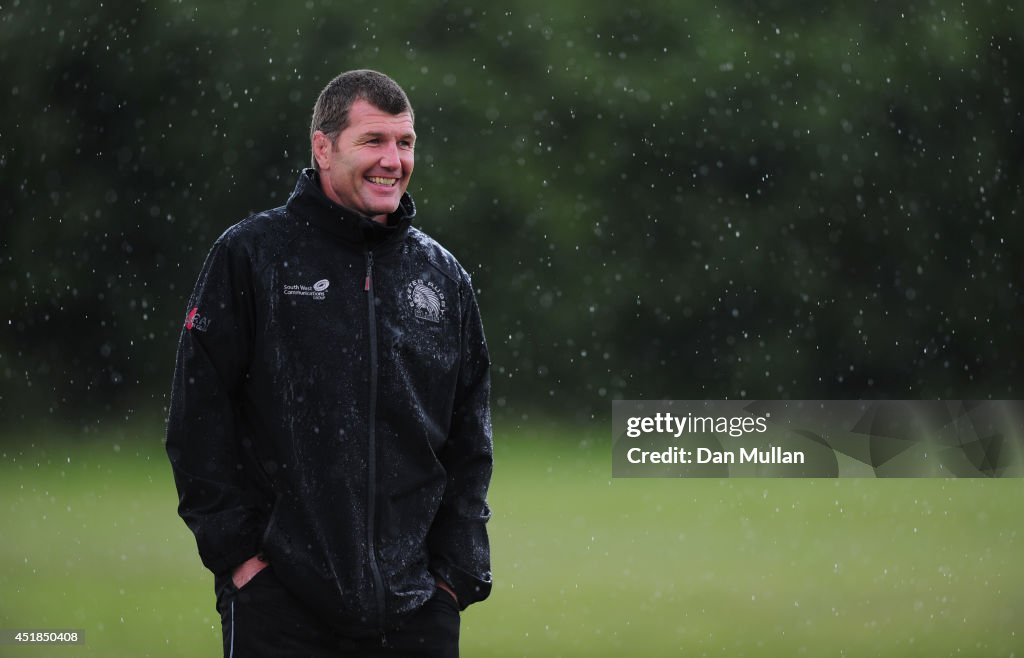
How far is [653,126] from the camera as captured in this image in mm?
14172

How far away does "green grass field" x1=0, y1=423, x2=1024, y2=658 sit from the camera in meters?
7.55

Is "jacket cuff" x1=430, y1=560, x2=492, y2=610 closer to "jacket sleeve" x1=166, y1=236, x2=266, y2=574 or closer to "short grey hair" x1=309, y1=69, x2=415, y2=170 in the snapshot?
"jacket sleeve" x1=166, y1=236, x2=266, y2=574

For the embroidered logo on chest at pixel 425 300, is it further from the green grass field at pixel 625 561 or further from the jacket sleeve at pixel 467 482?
the green grass field at pixel 625 561

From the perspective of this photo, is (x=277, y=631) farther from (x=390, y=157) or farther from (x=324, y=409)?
(x=390, y=157)

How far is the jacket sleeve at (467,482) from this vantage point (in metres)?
2.80

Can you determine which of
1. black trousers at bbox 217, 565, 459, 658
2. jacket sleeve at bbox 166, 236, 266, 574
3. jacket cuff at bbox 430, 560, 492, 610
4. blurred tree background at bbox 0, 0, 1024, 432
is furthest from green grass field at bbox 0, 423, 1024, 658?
jacket sleeve at bbox 166, 236, 266, 574

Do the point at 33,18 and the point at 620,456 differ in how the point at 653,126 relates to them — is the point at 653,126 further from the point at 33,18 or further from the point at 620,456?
the point at 33,18

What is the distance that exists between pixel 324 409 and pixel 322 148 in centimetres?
51

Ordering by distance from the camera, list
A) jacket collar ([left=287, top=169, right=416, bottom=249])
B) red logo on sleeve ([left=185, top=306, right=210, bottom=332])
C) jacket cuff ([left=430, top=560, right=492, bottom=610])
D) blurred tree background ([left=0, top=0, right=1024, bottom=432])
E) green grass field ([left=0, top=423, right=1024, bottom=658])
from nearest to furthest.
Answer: red logo on sleeve ([left=185, top=306, right=210, bottom=332]) → jacket collar ([left=287, top=169, right=416, bottom=249]) → jacket cuff ([left=430, top=560, right=492, bottom=610]) → green grass field ([left=0, top=423, right=1024, bottom=658]) → blurred tree background ([left=0, top=0, right=1024, bottom=432])

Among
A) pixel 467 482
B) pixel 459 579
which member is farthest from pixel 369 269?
pixel 459 579

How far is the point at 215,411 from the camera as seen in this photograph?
8.51 feet

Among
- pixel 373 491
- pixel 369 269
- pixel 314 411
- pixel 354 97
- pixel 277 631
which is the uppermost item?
pixel 354 97

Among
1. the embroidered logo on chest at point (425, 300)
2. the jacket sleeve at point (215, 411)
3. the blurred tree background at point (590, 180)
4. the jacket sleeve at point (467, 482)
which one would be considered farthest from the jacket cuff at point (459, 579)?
the blurred tree background at point (590, 180)

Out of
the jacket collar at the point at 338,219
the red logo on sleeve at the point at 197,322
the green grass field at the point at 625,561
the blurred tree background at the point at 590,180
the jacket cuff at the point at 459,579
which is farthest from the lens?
the blurred tree background at the point at 590,180
